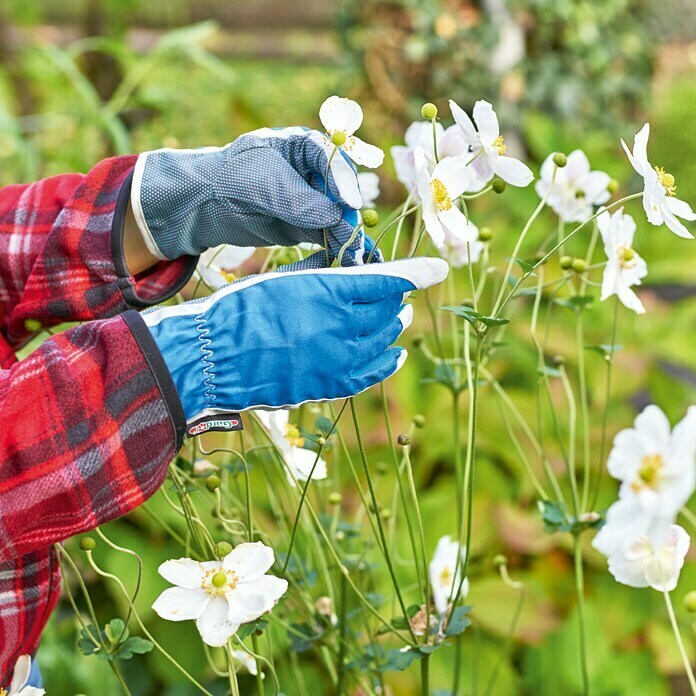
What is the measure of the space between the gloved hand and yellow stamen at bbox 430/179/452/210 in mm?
45

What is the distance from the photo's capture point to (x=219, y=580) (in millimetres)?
591

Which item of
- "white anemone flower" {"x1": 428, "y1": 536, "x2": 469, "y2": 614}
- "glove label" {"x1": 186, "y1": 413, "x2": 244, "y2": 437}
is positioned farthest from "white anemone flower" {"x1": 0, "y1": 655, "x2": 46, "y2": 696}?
"white anemone flower" {"x1": 428, "y1": 536, "x2": 469, "y2": 614}

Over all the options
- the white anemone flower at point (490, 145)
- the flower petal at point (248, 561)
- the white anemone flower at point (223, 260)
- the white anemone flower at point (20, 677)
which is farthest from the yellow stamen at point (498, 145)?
the white anemone flower at point (20, 677)

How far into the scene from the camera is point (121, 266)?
2.48 ft

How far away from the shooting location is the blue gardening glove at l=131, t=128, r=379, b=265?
2.19 feet

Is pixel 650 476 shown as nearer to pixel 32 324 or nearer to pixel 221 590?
pixel 221 590

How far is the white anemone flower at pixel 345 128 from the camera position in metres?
0.65

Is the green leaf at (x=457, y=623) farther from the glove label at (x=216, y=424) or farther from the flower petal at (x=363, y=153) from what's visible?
the flower petal at (x=363, y=153)

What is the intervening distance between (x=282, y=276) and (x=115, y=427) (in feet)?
0.48

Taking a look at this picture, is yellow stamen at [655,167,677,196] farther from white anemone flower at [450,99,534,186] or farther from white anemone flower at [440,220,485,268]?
white anemone flower at [440,220,485,268]

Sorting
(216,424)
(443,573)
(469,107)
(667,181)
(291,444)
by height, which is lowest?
(469,107)

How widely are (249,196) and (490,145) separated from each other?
179mm

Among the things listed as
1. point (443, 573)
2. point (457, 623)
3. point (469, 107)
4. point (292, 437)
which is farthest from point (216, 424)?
point (469, 107)

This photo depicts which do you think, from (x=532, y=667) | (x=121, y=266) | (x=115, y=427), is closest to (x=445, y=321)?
(x=532, y=667)
